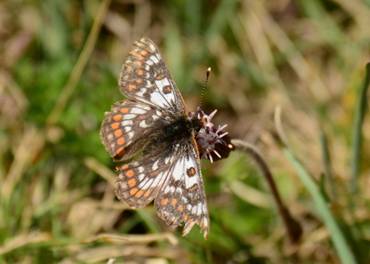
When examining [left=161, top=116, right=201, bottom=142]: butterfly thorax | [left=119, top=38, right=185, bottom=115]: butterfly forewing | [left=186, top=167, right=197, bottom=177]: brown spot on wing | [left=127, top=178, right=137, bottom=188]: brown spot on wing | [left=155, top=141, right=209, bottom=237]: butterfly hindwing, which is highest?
[left=119, top=38, right=185, bottom=115]: butterfly forewing

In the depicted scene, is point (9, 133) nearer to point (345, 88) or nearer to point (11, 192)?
point (11, 192)

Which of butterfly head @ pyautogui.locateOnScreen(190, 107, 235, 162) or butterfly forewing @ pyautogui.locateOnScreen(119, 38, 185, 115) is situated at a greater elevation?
butterfly forewing @ pyautogui.locateOnScreen(119, 38, 185, 115)

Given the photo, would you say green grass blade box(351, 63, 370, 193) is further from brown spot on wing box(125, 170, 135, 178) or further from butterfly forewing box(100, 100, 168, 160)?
brown spot on wing box(125, 170, 135, 178)

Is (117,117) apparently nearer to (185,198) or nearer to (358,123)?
(185,198)

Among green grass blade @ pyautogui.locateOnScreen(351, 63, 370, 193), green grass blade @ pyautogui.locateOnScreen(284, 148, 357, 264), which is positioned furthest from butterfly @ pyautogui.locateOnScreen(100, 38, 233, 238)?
green grass blade @ pyautogui.locateOnScreen(351, 63, 370, 193)

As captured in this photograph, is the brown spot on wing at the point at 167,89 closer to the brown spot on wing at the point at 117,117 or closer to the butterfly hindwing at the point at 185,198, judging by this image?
the brown spot on wing at the point at 117,117

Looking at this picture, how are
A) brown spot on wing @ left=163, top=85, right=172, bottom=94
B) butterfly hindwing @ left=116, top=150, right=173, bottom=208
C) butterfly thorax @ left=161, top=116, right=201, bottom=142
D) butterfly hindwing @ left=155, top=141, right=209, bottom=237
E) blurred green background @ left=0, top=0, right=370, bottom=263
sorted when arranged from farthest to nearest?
1. blurred green background @ left=0, top=0, right=370, bottom=263
2. brown spot on wing @ left=163, top=85, right=172, bottom=94
3. butterfly thorax @ left=161, top=116, right=201, bottom=142
4. butterfly hindwing @ left=116, top=150, right=173, bottom=208
5. butterfly hindwing @ left=155, top=141, right=209, bottom=237
